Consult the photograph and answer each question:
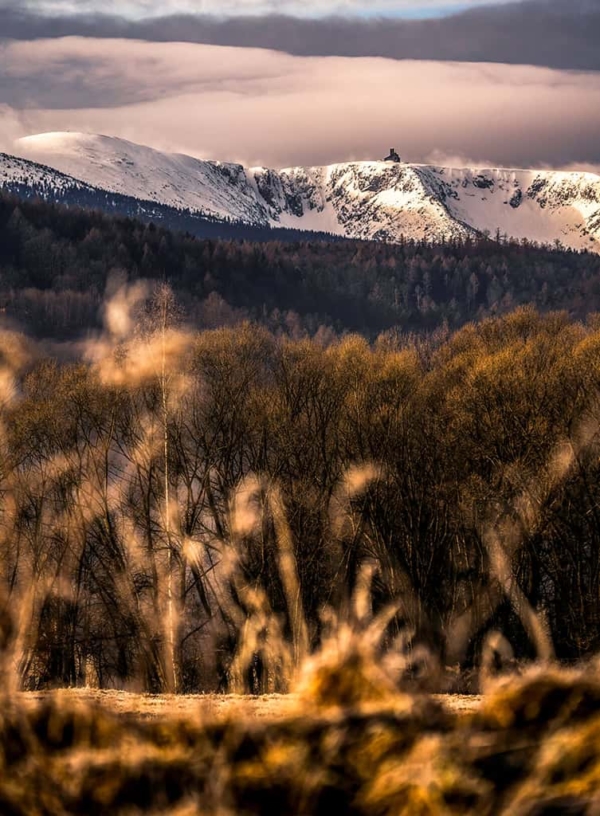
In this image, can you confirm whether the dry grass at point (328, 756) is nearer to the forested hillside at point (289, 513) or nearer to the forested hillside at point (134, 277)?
the forested hillside at point (289, 513)

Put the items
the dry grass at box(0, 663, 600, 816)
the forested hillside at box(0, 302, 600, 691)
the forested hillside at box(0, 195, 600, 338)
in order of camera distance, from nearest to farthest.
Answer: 1. the dry grass at box(0, 663, 600, 816)
2. the forested hillside at box(0, 302, 600, 691)
3. the forested hillside at box(0, 195, 600, 338)

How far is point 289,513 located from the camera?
1155 inches

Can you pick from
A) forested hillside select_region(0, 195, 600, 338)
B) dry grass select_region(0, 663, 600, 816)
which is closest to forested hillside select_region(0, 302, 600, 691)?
dry grass select_region(0, 663, 600, 816)

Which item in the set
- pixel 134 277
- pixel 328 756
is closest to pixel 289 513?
pixel 328 756

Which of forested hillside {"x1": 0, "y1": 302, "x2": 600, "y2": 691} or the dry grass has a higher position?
the dry grass

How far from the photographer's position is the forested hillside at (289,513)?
2691cm

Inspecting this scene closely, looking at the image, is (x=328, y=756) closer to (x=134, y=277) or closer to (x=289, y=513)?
(x=289, y=513)

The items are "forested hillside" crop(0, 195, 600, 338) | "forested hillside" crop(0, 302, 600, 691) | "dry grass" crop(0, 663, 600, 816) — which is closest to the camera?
"dry grass" crop(0, 663, 600, 816)

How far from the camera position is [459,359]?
127 feet

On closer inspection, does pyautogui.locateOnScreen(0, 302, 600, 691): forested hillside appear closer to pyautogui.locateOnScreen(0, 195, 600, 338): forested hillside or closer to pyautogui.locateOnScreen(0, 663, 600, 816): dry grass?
pyautogui.locateOnScreen(0, 663, 600, 816): dry grass

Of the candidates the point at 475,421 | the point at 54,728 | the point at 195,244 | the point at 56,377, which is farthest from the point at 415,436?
Result: the point at 195,244

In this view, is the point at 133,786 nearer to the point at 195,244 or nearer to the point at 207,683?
the point at 207,683

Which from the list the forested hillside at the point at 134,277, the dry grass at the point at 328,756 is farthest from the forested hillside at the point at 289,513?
the forested hillside at the point at 134,277

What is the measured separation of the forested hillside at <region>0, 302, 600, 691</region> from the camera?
2691 cm
